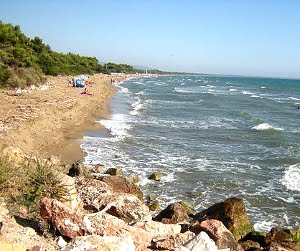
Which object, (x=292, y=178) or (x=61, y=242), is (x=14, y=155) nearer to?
(x=61, y=242)

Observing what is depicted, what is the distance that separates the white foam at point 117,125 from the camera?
26.1m

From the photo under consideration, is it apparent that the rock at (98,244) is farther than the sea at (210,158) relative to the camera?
No

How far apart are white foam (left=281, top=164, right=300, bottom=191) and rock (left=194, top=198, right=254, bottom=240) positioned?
5903 mm

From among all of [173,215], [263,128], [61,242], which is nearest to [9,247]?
[61,242]

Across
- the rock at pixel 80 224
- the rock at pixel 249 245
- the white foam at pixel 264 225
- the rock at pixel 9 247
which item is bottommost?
the white foam at pixel 264 225

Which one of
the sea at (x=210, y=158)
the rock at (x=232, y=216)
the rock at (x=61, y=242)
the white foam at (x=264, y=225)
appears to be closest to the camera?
the rock at (x=61, y=242)

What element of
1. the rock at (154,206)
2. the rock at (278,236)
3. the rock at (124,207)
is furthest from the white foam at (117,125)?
the rock at (124,207)

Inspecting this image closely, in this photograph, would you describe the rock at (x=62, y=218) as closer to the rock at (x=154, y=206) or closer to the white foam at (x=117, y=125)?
the rock at (x=154, y=206)

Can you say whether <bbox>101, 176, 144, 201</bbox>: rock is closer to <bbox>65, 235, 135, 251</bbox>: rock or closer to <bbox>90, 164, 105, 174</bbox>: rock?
<bbox>90, 164, 105, 174</bbox>: rock

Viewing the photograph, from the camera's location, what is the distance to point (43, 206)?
6852mm

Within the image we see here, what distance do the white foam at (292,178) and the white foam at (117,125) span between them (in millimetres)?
10378

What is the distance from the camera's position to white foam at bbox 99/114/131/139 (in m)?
26.1

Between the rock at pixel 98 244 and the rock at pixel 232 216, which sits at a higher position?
the rock at pixel 98 244

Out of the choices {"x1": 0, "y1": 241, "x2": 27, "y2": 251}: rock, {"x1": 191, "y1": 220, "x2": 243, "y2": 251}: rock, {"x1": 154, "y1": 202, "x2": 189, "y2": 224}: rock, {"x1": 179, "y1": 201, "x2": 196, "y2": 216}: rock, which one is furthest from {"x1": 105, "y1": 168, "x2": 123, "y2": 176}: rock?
{"x1": 0, "y1": 241, "x2": 27, "y2": 251}: rock
